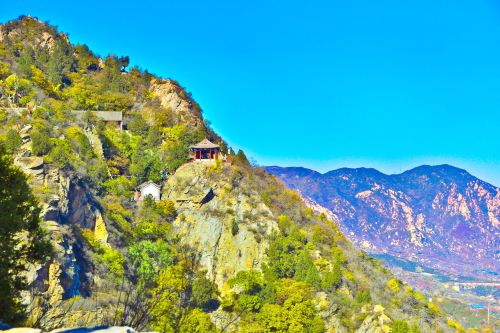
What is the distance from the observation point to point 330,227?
222 feet

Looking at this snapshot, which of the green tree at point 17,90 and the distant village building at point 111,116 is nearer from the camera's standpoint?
the green tree at point 17,90

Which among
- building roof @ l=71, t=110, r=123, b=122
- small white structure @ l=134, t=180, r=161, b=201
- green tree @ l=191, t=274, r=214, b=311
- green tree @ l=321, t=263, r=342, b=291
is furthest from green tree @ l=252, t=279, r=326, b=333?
building roof @ l=71, t=110, r=123, b=122

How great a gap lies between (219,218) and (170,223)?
5.28 meters

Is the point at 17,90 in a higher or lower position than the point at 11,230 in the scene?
higher

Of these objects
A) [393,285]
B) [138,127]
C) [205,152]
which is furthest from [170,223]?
[393,285]

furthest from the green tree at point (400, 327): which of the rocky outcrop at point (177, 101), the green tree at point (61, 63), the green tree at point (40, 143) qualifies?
the green tree at point (61, 63)

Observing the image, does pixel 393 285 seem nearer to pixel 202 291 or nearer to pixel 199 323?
pixel 202 291

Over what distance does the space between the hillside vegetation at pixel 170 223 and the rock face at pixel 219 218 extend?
0.42 ft

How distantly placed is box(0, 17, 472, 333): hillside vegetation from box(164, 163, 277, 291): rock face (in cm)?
13

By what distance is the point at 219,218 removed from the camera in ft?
184

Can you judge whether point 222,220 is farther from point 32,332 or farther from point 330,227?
point 32,332

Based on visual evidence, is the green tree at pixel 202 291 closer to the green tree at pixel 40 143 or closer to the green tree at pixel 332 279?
the green tree at pixel 332 279

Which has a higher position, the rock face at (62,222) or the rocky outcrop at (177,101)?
the rocky outcrop at (177,101)

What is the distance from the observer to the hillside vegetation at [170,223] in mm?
41812
